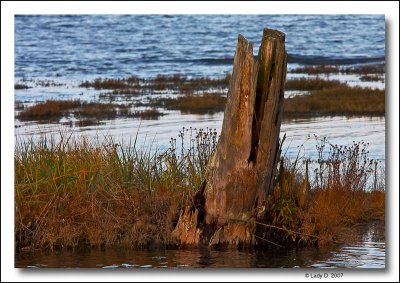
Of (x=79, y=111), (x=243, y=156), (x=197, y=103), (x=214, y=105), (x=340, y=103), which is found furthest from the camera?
(x=214, y=105)

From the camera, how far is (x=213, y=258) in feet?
30.5

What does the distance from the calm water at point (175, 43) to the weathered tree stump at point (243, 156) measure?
11.1 metres

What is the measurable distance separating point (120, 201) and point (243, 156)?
1535mm

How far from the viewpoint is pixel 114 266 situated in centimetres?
909

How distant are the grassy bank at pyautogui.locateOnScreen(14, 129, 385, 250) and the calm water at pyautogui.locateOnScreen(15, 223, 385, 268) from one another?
20 centimetres

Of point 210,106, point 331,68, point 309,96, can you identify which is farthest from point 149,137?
point 331,68

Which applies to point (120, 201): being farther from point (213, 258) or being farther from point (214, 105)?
point (214, 105)

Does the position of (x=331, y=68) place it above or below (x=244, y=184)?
above

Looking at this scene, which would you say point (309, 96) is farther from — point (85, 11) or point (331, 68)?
point (85, 11)

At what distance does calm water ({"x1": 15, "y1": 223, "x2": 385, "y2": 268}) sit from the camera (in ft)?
29.9

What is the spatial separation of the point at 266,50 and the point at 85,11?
1881 millimetres

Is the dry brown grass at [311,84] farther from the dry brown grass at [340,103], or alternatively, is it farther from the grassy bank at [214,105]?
the dry brown grass at [340,103]

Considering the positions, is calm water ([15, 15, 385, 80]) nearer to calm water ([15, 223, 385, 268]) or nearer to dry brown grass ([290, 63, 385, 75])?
dry brown grass ([290, 63, 385, 75])

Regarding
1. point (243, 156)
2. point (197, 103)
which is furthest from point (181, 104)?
point (243, 156)
